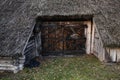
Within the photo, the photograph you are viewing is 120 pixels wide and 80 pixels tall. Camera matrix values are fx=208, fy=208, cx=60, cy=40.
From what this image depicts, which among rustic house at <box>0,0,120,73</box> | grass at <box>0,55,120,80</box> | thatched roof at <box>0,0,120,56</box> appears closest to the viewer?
grass at <box>0,55,120,80</box>

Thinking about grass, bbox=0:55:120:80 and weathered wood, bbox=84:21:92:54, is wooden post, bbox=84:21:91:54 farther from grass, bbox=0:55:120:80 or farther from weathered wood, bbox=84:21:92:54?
grass, bbox=0:55:120:80

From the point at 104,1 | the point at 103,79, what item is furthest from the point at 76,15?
the point at 103,79

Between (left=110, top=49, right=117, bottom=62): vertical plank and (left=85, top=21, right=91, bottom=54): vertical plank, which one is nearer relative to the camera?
(left=110, top=49, right=117, bottom=62): vertical plank

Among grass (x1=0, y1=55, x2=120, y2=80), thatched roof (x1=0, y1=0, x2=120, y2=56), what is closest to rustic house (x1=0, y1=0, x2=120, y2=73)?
thatched roof (x1=0, y1=0, x2=120, y2=56)

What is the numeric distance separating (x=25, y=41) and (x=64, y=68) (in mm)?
2379

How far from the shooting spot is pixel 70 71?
1003 centimetres

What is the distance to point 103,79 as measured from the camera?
9.10 metres

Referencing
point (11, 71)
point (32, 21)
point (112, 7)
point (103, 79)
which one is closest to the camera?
point (103, 79)

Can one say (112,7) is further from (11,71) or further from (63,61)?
(11,71)

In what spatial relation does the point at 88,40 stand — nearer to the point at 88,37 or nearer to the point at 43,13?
the point at 88,37

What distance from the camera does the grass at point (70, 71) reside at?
367 inches

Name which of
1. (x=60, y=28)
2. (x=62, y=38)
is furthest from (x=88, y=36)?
(x=60, y=28)

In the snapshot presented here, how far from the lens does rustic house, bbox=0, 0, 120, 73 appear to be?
10.8m

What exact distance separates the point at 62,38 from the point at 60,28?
611 mm
